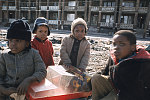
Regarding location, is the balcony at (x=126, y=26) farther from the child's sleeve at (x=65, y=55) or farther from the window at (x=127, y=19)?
the child's sleeve at (x=65, y=55)

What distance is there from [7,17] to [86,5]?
22.9 meters

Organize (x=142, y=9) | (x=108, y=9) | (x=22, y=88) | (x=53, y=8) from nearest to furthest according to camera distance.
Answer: (x=22, y=88), (x=142, y=9), (x=108, y=9), (x=53, y=8)

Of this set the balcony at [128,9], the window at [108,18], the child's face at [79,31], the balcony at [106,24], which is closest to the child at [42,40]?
the child's face at [79,31]

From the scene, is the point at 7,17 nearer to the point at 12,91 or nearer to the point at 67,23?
the point at 67,23

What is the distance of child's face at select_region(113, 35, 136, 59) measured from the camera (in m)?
1.65

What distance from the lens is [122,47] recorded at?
166 centimetres

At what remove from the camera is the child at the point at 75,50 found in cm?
296

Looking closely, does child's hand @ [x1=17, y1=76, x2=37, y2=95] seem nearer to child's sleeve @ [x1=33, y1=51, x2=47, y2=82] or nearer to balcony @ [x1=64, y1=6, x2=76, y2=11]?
child's sleeve @ [x1=33, y1=51, x2=47, y2=82]

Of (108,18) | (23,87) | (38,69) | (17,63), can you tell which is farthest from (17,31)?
(108,18)

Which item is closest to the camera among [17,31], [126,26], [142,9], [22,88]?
[22,88]

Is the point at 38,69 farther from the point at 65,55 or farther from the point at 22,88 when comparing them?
the point at 65,55

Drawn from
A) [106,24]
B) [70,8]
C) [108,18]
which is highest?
[70,8]

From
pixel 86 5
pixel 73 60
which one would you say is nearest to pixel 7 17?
pixel 86 5

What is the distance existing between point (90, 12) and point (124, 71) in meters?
27.2
